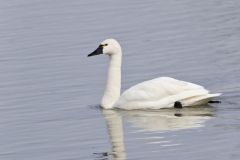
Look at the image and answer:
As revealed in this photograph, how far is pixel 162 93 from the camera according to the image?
57.7ft

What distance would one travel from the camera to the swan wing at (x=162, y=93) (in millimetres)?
17375

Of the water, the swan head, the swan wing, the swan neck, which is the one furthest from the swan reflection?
the swan head

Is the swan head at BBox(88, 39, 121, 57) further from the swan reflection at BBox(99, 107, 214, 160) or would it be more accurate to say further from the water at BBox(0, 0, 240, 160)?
the swan reflection at BBox(99, 107, 214, 160)

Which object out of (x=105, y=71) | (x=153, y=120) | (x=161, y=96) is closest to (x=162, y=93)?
(x=161, y=96)

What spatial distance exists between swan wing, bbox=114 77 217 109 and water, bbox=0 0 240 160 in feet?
0.78

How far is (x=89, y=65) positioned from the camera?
21734 millimetres

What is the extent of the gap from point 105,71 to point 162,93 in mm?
3654

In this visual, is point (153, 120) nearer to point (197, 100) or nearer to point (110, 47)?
point (197, 100)

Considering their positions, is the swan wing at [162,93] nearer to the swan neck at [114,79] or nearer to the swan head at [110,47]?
the swan neck at [114,79]

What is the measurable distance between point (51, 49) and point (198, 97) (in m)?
7.06

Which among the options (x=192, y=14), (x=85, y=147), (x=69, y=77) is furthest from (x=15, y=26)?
(x=85, y=147)

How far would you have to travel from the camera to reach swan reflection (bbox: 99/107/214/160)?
15633 millimetres

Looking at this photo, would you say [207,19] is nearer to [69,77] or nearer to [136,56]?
[136,56]

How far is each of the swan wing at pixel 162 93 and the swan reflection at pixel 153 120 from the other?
0.13 metres
